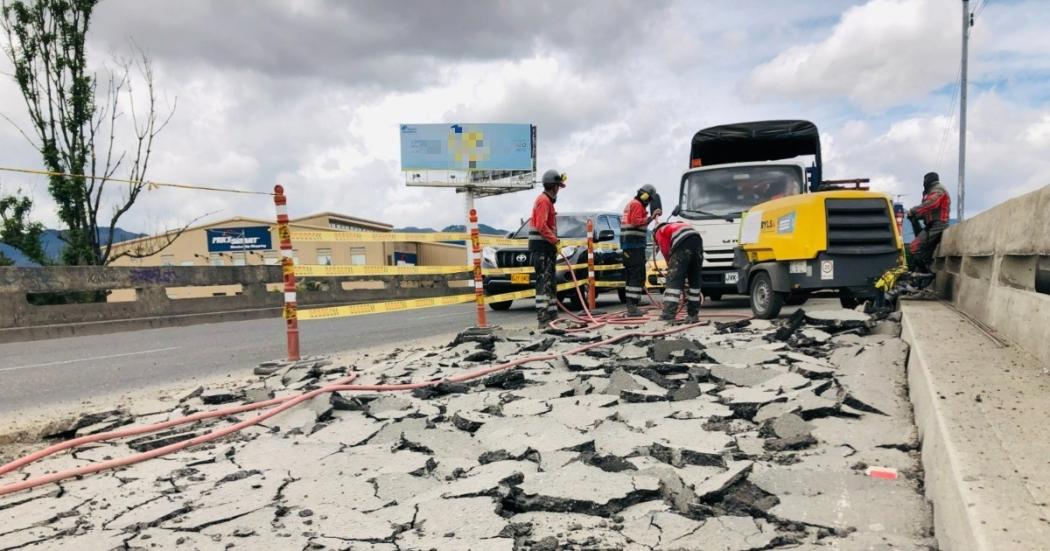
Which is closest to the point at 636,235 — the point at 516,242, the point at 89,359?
the point at 516,242

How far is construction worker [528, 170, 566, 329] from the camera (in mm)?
7988

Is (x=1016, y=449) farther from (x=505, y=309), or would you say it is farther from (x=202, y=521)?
(x=505, y=309)

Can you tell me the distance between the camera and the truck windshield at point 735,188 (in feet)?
32.0

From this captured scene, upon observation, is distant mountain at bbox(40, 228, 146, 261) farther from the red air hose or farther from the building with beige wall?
the building with beige wall

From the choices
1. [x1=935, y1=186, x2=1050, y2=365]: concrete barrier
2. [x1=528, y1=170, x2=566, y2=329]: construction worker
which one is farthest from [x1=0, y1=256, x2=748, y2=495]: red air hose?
[x1=935, y1=186, x2=1050, y2=365]: concrete barrier

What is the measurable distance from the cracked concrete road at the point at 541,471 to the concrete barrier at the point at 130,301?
7.96m

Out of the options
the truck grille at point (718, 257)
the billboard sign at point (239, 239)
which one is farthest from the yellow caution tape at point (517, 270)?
the billboard sign at point (239, 239)

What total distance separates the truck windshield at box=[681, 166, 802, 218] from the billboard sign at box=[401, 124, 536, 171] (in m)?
38.1

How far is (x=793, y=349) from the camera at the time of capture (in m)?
5.31

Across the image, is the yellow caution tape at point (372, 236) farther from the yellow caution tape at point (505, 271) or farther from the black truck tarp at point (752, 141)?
the black truck tarp at point (752, 141)

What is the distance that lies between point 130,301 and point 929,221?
13.6m

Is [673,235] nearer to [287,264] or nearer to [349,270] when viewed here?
[349,270]

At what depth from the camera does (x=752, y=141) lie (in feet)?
37.4

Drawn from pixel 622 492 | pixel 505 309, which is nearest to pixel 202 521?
pixel 622 492
